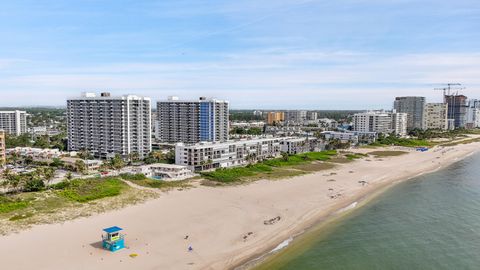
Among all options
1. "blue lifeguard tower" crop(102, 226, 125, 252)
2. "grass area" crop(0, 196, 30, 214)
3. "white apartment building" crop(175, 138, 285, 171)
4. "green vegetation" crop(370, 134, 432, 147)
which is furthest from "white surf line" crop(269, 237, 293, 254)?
"green vegetation" crop(370, 134, 432, 147)

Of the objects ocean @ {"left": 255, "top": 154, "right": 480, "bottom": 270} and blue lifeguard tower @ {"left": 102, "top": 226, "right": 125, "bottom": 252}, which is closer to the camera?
blue lifeguard tower @ {"left": 102, "top": 226, "right": 125, "bottom": 252}

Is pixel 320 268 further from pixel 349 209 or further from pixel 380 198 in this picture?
pixel 380 198

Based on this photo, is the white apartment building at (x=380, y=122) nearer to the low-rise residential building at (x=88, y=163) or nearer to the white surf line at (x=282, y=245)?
the low-rise residential building at (x=88, y=163)

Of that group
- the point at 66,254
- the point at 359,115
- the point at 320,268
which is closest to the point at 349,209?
the point at 320,268

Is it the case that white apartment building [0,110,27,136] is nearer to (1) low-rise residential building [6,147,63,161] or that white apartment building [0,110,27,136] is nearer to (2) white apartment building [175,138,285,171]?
(1) low-rise residential building [6,147,63,161]

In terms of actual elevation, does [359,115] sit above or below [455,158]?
above

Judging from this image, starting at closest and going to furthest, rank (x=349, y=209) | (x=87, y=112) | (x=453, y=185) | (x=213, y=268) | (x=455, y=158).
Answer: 1. (x=213, y=268)
2. (x=349, y=209)
3. (x=453, y=185)
4. (x=87, y=112)
5. (x=455, y=158)

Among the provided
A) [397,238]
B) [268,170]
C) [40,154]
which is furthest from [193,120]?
[397,238]
